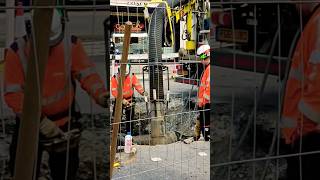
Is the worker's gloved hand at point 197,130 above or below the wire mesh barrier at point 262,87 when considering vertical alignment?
below

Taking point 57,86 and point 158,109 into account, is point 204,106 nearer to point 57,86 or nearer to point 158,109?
point 158,109

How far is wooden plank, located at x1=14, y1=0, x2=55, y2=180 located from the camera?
75.9 inches

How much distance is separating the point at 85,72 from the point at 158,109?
4.45m

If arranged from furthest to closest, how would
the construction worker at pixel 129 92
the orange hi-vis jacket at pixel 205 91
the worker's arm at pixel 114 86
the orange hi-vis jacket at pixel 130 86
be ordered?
the orange hi-vis jacket at pixel 130 86 → the construction worker at pixel 129 92 → the worker's arm at pixel 114 86 → the orange hi-vis jacket at pixel 205 91

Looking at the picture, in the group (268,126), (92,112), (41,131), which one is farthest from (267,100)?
(41,131)

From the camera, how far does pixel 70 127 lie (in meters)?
2.03

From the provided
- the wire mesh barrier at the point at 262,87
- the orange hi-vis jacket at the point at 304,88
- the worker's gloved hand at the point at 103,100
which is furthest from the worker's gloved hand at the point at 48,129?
the orange hi-vis jacket at the point at 304,88

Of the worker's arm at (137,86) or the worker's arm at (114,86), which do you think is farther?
the worker's arm at (137,86)

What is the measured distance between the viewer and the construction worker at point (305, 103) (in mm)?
2391

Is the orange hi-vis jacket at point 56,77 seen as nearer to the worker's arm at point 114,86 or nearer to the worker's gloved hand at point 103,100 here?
the worker's gloved hand at point 103,100

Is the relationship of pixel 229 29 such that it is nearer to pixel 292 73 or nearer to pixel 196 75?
pixel 292 73

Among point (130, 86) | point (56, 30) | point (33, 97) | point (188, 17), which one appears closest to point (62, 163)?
point (33, 97)

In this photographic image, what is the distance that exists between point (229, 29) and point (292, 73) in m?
0.42

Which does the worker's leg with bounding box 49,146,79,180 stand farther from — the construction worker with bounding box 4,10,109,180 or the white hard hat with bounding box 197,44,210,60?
the white hard hat with bounding box 197,44,210,60
